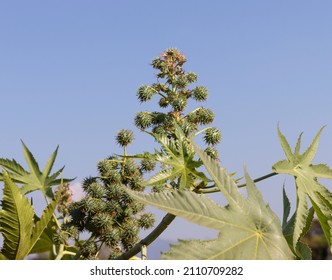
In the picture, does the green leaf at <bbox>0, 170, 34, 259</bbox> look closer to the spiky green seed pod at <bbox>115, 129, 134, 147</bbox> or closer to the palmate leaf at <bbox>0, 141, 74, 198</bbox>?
the palmate leaf at <bbox>0, 141, 74, 198</bbox>

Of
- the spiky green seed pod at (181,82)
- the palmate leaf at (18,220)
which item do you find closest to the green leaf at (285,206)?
the palmate leaf at (18,220)

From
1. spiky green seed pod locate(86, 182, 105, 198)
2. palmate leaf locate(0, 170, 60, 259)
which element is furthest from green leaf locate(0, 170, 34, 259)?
spiky green seed pod locate(86, 182, 105, 198)

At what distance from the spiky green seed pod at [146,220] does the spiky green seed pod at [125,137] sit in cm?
55

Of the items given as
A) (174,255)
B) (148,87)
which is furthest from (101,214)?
(174,255)

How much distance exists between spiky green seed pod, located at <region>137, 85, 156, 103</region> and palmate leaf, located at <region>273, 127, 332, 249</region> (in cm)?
183

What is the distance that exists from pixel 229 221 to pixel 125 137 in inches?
102

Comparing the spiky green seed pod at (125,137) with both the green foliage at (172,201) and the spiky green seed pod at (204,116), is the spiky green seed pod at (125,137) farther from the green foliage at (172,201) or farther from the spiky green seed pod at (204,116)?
the spiky green seed pod at (204,116)

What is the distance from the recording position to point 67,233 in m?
3.32

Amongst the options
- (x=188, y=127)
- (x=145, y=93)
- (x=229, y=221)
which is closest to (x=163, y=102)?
(x=145, y=93)

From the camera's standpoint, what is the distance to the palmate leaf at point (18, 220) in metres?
1.36
